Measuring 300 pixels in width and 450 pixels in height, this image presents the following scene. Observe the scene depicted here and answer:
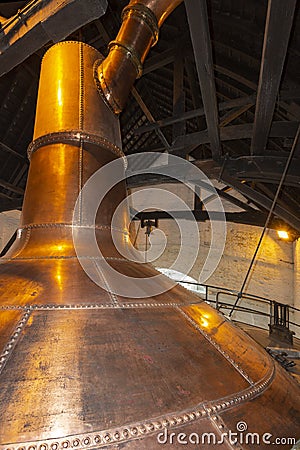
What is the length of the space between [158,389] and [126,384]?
12 cm

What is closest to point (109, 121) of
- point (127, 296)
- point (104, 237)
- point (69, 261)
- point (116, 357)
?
point (104, 237)

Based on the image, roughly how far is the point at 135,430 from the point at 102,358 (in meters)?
0.26

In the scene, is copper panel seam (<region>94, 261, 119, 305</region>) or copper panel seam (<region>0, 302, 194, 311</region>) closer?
copper panel seam (<region>0, 302, 194, 311</region>)

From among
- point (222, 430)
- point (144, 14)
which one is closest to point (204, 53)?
point (144, 14)

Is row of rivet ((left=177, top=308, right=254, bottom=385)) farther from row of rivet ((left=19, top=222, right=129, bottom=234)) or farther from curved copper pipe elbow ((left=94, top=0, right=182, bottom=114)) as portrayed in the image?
curved copper pipe elbow ((left=94, top=0, right=182, bottom=114))

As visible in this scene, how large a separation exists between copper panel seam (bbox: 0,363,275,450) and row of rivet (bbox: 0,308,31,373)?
0.95ft

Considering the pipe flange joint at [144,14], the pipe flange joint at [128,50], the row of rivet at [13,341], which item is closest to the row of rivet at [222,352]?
the row of rivet at [13,341]

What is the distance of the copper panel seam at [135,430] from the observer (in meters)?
0.79

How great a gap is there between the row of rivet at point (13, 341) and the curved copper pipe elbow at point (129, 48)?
1671 millimetres

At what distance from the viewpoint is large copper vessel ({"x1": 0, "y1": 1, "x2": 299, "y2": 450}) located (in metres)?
0.86

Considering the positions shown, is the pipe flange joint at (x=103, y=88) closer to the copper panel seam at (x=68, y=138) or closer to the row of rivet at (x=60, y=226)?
the copper panel seam at (x=68, y=138)

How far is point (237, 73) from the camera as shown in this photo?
14.0ft

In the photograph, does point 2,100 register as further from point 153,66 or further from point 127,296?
point 127,296

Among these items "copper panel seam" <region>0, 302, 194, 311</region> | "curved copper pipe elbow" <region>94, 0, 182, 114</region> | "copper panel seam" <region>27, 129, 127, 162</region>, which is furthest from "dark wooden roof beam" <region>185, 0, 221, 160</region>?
"copper panel seam" <region>0, 302, 194, 311</region>
